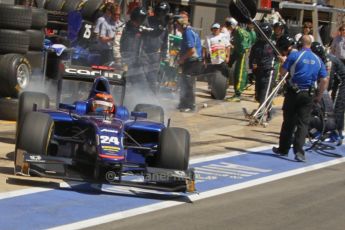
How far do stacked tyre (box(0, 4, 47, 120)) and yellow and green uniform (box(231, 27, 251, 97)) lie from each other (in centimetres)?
613

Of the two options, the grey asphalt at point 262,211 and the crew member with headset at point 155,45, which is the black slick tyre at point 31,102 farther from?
the crew member with headset at point 155,45

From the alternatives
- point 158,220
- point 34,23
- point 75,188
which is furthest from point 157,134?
point 34,23

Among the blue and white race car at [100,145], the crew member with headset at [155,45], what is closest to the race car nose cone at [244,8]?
the crew member with headset at [155,45]

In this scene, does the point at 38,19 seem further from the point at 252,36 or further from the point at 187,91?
the point at 252,36

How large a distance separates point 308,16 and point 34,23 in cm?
2314

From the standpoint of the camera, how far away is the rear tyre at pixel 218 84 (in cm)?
1908

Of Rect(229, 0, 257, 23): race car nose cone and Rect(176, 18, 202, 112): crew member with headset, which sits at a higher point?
Rect(229, 0, 257, 23): race car nose cone

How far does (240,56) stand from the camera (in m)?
19.5

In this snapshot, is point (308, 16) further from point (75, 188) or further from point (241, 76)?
point (75, 188)

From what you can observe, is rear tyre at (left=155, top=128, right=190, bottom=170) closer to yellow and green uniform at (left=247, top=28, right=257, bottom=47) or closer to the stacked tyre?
the stacked tyre

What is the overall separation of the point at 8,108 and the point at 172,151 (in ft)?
16.7

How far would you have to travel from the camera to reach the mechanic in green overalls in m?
19.4

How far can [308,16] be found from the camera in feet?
121

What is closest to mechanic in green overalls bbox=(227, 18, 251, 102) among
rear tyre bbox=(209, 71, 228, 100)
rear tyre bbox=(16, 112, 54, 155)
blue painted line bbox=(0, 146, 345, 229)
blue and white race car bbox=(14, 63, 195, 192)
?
rear tyre bbox=(209, 71, 228, 100)
